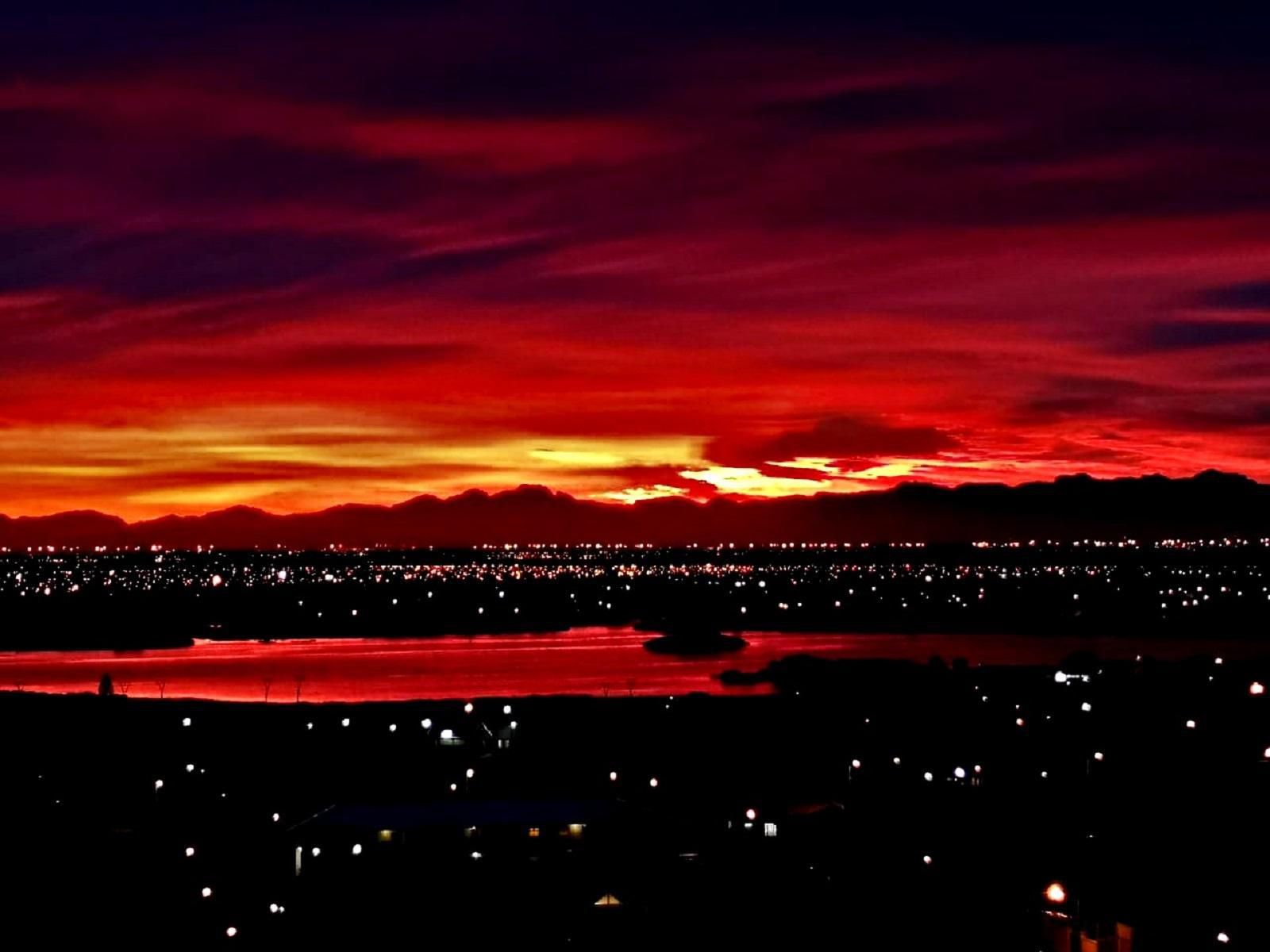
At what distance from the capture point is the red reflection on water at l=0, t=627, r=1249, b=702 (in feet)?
132

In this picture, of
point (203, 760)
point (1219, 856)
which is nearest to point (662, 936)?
point (1219, 856)

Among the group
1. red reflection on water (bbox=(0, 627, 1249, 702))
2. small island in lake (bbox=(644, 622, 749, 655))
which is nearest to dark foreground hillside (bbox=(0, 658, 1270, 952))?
red reflection on water (bbox=(0, 627, 1249, 702))

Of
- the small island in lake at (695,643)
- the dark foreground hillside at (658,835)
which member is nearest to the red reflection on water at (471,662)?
the small island in lake at (695,643)

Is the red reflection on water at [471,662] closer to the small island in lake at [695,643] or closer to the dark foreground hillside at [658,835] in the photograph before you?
the small island in lake at [695,643]

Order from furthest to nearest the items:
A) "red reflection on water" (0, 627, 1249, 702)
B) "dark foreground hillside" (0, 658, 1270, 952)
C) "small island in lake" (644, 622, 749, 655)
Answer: "small island in lake" (644, 622, 749, 655), "red reflection on water" (0, 627, 1249, 702), "dark foreground hillside" (0, 658, 1270, 952)

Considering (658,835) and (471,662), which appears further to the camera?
(471,662)

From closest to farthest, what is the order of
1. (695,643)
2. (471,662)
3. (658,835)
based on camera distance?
(658,835) < (471,662) < (695,643)

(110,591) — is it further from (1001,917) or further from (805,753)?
(1001,917)

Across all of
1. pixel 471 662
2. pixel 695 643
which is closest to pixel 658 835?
pixel 471 662

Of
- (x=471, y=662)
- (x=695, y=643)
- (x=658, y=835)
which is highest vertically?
(x=658, y=835)

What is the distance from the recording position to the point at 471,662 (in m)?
50.8

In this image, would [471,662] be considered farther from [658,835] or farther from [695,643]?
[658,835]

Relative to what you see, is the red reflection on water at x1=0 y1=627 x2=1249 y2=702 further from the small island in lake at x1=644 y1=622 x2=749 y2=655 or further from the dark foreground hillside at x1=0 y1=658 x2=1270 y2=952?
the dark foreground hillside at x1=0 y1=658 x2=1270 y2=952

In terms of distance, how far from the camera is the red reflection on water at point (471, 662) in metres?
40.2
